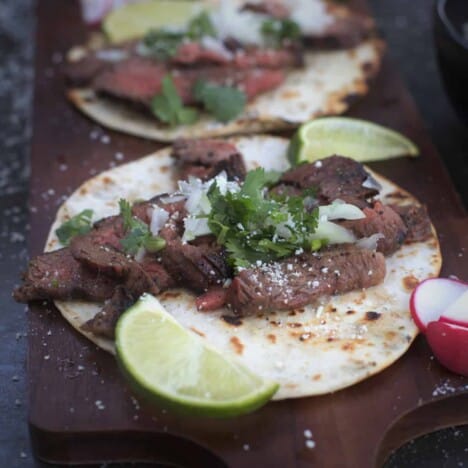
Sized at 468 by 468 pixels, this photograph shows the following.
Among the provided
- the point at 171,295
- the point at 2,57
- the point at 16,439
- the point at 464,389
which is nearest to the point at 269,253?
the point at 171,295

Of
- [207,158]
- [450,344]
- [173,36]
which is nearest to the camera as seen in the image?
[450,344]

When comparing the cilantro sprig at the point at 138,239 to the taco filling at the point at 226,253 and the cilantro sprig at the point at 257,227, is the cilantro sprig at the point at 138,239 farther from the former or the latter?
the cilantro sprig at the point at 257,227

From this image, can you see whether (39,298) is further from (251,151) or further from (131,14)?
(131,14)

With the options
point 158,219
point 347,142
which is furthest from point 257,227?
point 347,142

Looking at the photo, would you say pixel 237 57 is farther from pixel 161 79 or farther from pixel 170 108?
pixel 170 108

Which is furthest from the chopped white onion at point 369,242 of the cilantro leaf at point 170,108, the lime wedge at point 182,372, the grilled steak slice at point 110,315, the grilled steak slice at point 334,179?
the cilantro leaf at point 170,108

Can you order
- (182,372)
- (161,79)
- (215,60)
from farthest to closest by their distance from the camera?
(215,60) < (161,79) < (182,372)

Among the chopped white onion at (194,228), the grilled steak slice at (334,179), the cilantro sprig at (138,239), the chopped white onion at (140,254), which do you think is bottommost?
the chopped white onion at (140,254)
